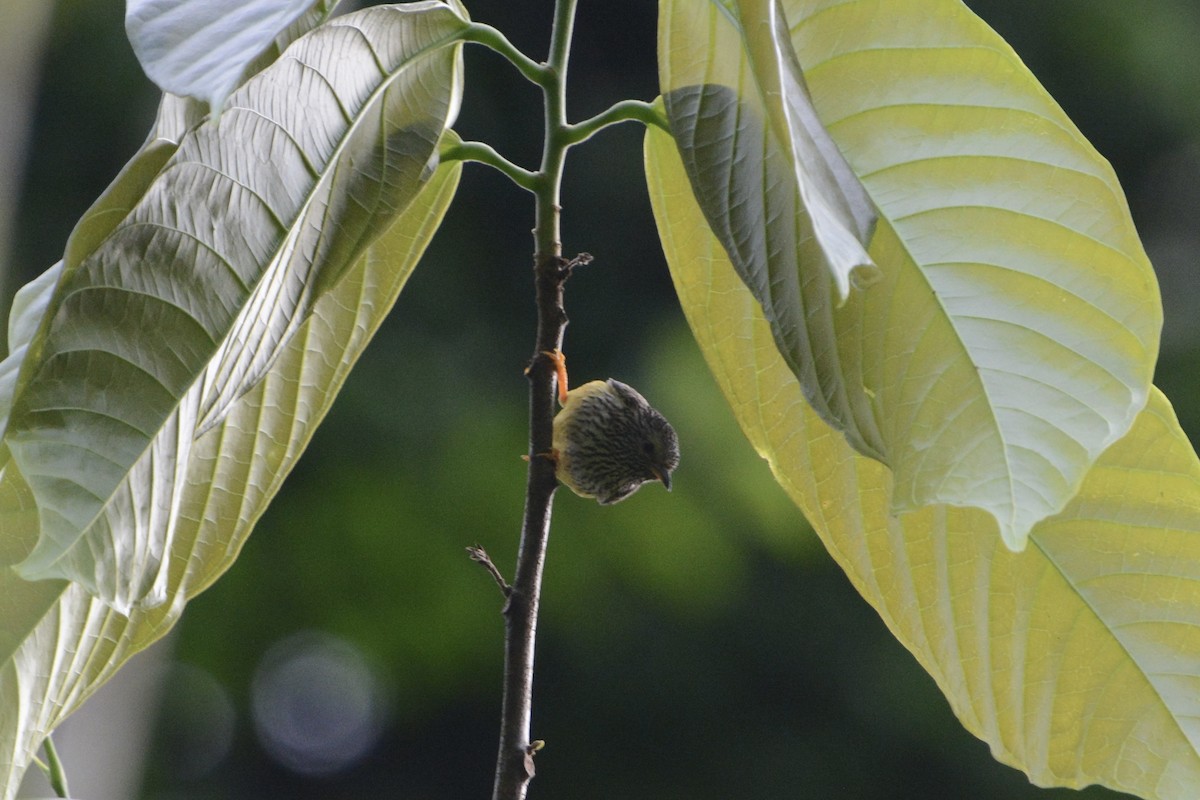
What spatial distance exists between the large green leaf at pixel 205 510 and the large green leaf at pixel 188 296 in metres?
0.10

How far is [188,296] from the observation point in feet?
2.51

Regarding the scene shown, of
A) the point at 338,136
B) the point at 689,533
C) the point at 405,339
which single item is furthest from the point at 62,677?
the point at 405,339

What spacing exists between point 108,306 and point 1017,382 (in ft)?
1.85

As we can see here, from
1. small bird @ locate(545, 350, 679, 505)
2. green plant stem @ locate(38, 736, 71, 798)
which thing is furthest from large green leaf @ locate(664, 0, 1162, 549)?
small bird @ locate(545, 350, 679, 505)

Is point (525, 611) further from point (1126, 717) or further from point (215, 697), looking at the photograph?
point (215, 697)

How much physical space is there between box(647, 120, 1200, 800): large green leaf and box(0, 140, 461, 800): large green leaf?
0.81 ft

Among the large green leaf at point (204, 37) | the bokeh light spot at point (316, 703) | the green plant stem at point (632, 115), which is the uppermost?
the green plant stem at point (632, 115)

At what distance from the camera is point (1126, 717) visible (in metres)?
0.95

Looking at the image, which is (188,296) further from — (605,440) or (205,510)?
(605,440)

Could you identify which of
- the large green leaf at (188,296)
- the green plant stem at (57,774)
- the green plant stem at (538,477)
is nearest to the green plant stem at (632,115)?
the green plant stem at (538,477)

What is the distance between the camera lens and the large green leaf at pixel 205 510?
0.94m

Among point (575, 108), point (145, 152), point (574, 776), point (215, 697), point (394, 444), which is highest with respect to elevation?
point (575, 108)

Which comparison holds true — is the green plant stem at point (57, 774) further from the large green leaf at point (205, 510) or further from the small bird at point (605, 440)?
the small bird at point (605, 440)

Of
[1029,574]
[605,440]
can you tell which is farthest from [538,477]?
[605,440]
